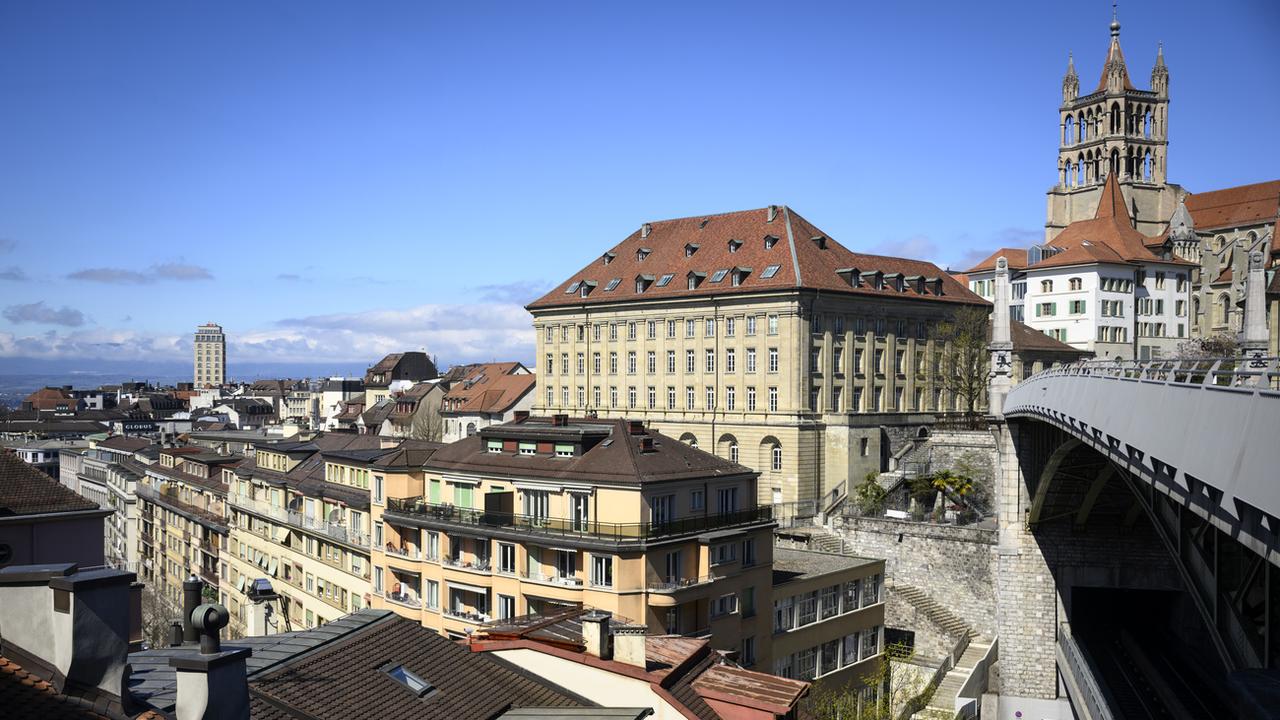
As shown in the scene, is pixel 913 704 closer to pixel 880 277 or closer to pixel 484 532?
pixel 484 532

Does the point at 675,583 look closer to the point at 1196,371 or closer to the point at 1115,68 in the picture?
the point at 1196,371

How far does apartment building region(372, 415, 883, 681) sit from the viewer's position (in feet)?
138

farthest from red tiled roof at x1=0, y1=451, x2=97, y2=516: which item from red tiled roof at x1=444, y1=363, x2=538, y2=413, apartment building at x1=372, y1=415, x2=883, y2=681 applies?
red tiled roof at x1=444, y1=363, x2=538, y2=413

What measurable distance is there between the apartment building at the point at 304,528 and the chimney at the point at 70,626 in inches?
1622

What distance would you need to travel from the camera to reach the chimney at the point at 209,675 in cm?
1223

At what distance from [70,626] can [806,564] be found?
1752 inches

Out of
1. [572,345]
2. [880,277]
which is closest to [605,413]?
[572,345]

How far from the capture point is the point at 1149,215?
421 ft

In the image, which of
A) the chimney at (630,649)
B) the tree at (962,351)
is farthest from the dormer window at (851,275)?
the chimney at (630,649)

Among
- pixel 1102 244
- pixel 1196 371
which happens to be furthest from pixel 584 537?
pixel 1102 244

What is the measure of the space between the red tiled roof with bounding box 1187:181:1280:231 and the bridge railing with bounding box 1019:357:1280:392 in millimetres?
108798

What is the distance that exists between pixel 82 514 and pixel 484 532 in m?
20.5

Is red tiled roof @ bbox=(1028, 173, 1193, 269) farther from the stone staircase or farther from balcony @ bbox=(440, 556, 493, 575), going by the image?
balcony @ bbox=(440, 556, 493, 575)

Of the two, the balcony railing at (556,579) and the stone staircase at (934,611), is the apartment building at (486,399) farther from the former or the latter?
the balcony railing at (556,579)
